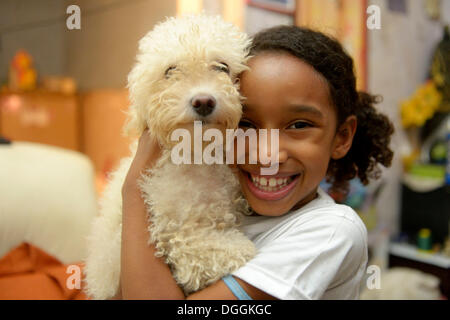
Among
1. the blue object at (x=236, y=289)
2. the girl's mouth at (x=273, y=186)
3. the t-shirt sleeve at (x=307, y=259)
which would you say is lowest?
the blue object at (x=236, y=289)

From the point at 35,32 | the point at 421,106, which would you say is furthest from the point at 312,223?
the point at 35,32

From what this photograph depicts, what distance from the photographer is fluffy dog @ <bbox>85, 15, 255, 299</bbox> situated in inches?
24.7

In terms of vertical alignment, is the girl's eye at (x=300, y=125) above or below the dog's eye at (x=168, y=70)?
below

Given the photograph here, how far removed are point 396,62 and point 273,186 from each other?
2.32m

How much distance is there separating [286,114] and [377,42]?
2.09 meters

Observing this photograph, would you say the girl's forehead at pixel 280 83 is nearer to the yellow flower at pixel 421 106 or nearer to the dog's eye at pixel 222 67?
the dog's eye at pixel 222 67

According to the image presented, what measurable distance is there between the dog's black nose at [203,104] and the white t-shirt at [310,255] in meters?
0.27

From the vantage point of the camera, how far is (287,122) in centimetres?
70

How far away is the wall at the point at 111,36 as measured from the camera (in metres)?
1.85

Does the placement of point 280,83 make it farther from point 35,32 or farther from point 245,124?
point 35,32

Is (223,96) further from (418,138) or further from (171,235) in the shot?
(418,138)

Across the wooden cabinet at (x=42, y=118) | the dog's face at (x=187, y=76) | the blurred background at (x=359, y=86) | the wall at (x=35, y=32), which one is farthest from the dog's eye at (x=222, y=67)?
the wall at (x=35, y=32)

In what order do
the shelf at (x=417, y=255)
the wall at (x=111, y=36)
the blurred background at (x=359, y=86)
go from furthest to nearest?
the shelf at (x=417, y=255) → the blurred background at (x=359, y=86) → the wall at (x=111, y=36)
